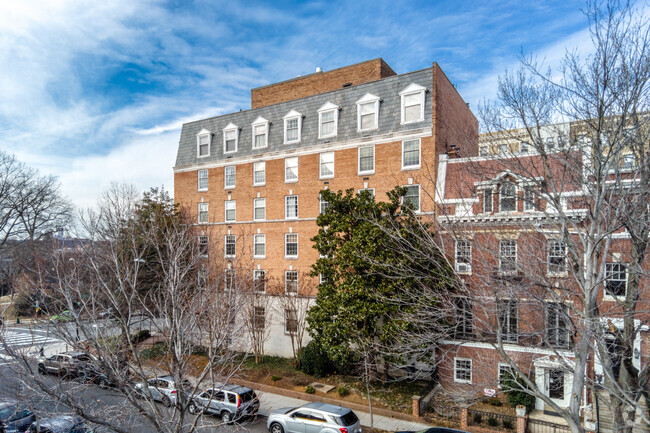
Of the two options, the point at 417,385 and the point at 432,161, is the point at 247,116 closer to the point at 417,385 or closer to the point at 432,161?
the point at 432,161

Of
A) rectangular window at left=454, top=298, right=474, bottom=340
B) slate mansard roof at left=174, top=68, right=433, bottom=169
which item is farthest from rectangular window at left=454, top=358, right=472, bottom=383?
slate mansard roof at left=174, top=68, right=433, bottom=169

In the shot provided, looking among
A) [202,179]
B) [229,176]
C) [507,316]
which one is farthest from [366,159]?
[202,179]

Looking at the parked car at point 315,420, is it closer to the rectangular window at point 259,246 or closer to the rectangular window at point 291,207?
the rectangular window at point 259,246

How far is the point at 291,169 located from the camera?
2881 centimetres

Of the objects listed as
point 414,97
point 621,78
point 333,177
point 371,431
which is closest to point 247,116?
point 333,177

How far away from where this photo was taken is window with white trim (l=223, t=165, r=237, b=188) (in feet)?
103

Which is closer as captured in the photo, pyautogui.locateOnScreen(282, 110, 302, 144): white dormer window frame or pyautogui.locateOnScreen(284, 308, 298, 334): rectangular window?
pyautogui.locateOnScreen(284, 308, 298, 334): rectangular window

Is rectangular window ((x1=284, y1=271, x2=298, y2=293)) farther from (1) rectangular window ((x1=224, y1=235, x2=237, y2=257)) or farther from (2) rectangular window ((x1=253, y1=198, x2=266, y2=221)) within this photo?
(1) rectangular window ((x1=224, y1=235, x2=237, y2=257))

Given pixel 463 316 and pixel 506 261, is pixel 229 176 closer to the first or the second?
pixel 463 316

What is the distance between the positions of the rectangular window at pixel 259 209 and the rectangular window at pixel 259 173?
1.31m

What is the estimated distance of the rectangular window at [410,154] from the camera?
24.3 metres

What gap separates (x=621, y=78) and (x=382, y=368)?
1687 cm

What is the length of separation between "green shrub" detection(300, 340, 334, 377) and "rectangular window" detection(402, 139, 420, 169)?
12236 millimetres

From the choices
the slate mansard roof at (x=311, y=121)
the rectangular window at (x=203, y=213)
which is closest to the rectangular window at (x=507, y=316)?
the slate mansard roof at (x=311, y=121)
